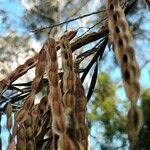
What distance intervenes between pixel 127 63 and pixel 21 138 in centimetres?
33

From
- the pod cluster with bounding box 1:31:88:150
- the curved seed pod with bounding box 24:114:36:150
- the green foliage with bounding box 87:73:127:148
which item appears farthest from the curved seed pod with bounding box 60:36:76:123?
the green foliage with bounding box 87:73:127:148

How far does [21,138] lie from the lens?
94 cm

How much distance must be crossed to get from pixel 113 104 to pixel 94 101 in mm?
211

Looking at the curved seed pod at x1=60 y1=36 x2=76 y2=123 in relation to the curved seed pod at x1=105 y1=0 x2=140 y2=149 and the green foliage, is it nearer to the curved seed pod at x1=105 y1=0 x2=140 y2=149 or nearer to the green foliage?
the curved seed pod at x1=105 y1=0 x2=140 y2=149

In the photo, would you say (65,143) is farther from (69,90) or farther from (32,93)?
(32,93)

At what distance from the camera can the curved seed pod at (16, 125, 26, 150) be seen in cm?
92

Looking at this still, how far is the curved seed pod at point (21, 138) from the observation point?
92cm

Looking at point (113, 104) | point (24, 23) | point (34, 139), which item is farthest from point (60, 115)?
point (24, 23)

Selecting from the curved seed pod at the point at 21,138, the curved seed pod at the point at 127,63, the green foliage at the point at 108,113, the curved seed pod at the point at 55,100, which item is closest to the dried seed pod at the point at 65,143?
the curved seed pod at the point at 55,100

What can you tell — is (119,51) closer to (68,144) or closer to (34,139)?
(68,144)

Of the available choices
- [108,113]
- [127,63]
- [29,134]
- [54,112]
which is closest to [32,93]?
[29,134]

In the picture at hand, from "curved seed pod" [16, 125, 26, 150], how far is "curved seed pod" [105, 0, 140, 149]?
0.94 feet

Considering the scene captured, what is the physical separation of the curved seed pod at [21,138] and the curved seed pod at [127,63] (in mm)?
286

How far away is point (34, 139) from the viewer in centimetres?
94
